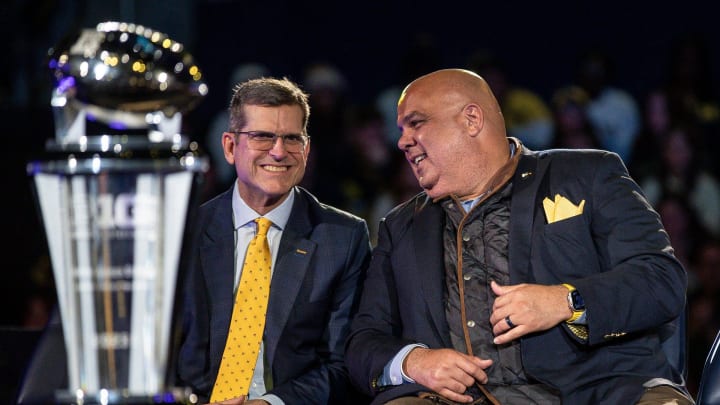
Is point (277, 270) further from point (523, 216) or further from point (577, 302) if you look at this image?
point (577, 302)

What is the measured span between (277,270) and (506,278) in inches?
23.0

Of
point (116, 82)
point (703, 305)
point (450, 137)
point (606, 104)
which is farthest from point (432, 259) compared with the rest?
point (606, 104)

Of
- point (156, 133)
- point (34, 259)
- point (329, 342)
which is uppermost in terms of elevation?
point (156, 133)

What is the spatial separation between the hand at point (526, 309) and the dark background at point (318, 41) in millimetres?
2908

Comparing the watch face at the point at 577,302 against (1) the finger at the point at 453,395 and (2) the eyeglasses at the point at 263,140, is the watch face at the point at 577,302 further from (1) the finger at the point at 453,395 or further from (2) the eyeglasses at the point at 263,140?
(2) the eyeglasses at the point at 263,140

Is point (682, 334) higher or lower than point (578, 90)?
lower

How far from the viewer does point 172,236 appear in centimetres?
121

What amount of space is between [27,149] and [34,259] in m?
0.53

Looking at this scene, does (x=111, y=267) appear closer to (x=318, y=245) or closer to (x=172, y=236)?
(x=172, y=236)

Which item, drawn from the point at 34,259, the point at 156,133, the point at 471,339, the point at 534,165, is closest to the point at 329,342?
the point at 471,339

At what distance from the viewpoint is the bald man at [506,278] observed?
7.39 ft

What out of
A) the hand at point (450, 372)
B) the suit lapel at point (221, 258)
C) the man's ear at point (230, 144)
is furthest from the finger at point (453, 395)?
the man's ear at point (230, 144)

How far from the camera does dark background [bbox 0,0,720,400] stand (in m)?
4.93

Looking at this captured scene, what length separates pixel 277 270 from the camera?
2.60m
